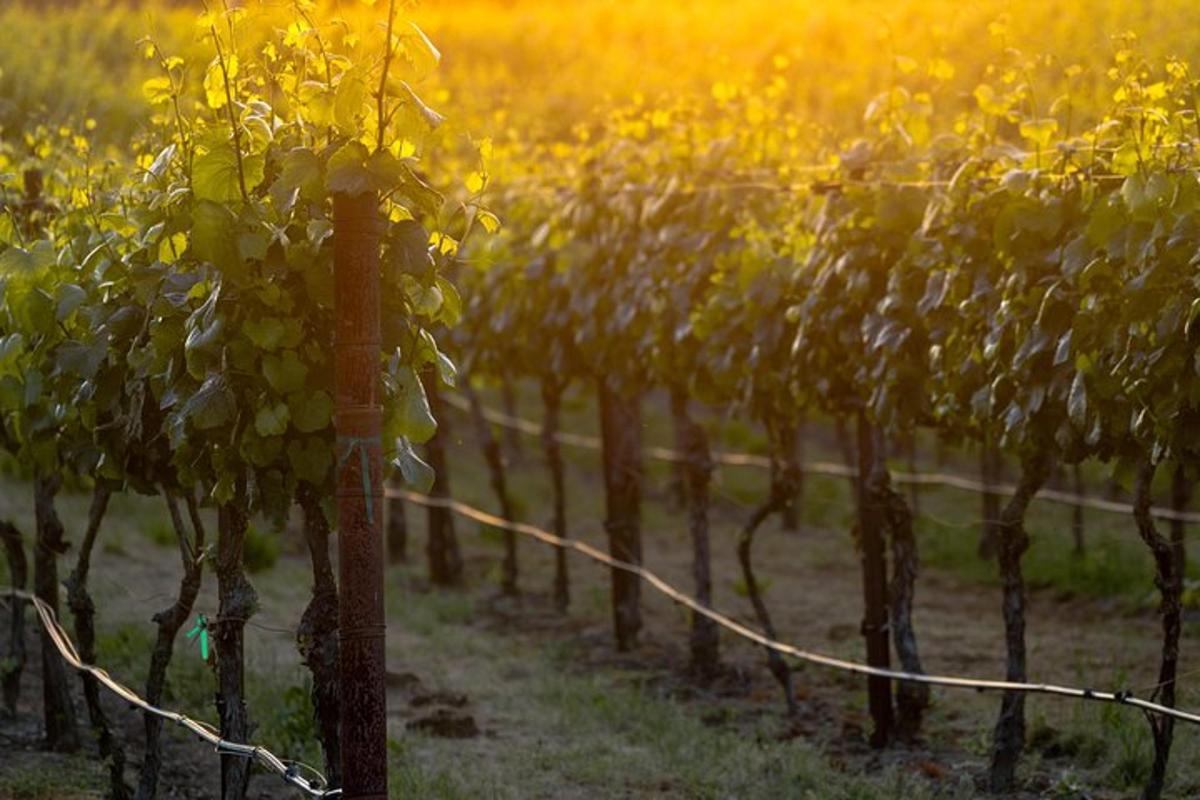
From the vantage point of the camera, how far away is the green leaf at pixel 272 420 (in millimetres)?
4910

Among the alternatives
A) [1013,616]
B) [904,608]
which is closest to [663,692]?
[904,608]

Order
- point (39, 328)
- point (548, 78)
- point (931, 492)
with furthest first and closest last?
point (548, 78), point (931, 492), point (39, 328)

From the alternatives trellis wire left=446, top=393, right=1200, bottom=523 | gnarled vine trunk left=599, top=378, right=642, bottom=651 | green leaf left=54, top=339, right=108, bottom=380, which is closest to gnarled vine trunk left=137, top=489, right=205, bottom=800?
green leaf left=54, top=339, right=108, bottom=380

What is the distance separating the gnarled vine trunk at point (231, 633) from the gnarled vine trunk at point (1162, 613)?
3318 millimetres

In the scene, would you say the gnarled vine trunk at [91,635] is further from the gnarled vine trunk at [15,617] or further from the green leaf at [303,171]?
the green leaf at [303,171]

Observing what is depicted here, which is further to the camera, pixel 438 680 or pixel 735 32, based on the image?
pixel 735 32

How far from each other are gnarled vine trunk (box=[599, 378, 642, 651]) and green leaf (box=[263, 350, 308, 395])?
21.1ft

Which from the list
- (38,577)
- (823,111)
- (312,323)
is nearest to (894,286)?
(312,323)

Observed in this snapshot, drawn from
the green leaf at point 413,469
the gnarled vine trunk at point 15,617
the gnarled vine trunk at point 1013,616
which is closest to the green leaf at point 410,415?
the green leaf at point 413,469

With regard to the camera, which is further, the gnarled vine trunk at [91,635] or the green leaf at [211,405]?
the gnarled vine trunk at [91,635]

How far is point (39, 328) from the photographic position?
5969 mm

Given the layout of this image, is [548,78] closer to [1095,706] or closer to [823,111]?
[823,111]

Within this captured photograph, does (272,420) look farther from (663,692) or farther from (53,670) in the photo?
(663,692)

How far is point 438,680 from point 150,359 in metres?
5.17
